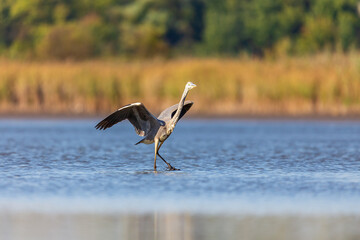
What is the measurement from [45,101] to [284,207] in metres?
16.7

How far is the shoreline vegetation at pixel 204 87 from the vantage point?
920 inches

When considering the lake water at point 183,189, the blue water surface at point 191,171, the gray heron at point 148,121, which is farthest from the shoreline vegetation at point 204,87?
the gray heron at point 148,121

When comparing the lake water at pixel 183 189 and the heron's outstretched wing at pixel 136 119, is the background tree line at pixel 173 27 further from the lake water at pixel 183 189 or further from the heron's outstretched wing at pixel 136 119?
the heron's outstretched wing at pixel 136 119

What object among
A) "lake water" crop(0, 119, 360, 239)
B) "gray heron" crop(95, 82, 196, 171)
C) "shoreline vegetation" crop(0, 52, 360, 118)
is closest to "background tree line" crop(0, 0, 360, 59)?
"shoreline vegetation" crop(0, 52, 360, 118)

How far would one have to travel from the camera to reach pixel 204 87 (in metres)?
24.0

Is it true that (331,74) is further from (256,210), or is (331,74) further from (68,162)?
(256,210)

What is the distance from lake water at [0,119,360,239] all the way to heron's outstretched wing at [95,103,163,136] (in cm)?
65

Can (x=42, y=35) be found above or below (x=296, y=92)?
above

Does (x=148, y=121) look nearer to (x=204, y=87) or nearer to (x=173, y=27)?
(x=204, y=87)

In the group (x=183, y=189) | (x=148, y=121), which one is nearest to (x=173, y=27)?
(x=148, y=121)

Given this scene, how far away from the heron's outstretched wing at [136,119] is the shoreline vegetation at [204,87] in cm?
1114

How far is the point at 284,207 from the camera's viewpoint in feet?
29.2

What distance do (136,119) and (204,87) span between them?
38.5 feet

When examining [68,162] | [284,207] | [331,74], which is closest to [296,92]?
[331,74]
